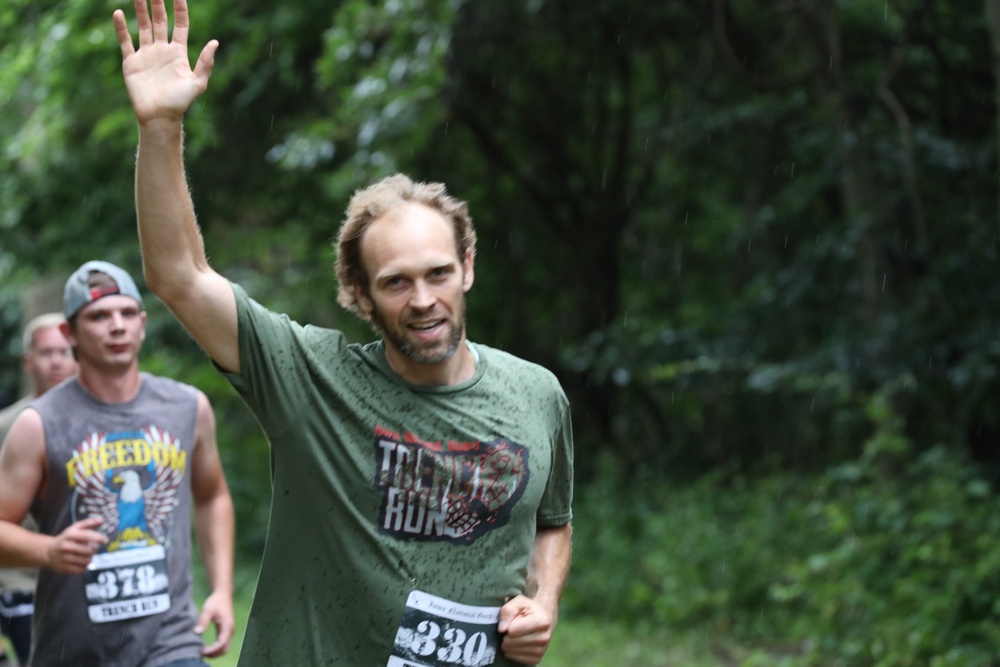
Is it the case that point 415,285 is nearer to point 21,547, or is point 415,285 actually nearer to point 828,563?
point 21,547

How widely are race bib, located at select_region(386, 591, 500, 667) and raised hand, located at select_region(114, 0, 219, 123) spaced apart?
1.20m

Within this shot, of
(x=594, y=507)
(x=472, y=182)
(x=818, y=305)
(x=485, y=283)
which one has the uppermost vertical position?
(x=472, y=182)

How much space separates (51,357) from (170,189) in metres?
3.66

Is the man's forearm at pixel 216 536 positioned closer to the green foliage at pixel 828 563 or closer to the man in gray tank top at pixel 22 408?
the man in gray tank top at pixel 22 408

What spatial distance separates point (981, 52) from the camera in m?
10.7

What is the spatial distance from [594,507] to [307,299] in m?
3.72

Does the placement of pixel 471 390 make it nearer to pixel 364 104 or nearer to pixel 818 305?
pixel 364 104

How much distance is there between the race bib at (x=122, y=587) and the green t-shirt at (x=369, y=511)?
1626mm

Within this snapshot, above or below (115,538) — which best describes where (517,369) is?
above

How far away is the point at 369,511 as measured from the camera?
310 centimetres

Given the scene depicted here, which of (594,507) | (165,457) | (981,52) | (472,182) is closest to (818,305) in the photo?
(981,52)

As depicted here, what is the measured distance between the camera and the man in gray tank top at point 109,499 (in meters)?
4.55

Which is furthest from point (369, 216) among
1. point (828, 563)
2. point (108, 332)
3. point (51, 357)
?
point (828, 563)

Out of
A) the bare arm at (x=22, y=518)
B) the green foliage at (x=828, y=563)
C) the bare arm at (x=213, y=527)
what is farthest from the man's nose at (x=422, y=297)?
the green foliage at (x=828, y=563)
